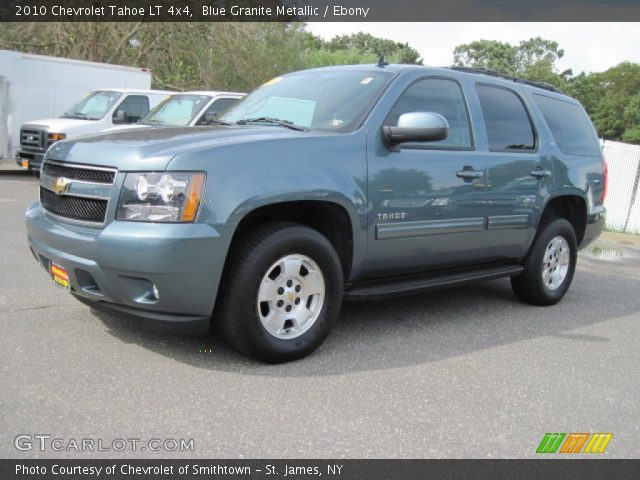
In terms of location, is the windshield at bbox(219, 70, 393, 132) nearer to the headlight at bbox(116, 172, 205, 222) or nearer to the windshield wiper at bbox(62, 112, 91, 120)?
the headlight at bbox(116, 172, 205, 222)

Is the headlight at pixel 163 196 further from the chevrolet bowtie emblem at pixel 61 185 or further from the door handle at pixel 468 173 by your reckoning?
the door handle at pixel 468 173

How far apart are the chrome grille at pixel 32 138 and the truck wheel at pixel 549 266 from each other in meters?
10.1

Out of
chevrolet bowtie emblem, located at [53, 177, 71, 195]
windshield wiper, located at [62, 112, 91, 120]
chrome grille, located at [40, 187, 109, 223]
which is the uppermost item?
windshield wiper, located at [62, 112, 91, 120]

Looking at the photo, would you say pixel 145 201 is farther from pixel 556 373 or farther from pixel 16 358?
pixel 556 373

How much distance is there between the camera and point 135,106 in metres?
13.7

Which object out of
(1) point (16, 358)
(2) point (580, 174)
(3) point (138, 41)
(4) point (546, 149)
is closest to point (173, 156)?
(1) point (16, 358)

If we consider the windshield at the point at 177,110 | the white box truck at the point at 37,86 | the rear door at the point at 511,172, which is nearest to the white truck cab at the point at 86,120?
the windshield at the point at 177,110

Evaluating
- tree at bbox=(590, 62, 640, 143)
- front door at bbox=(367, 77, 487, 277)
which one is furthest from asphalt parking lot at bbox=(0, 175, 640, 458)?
tree at bbox=(590, 62, 640, 143)

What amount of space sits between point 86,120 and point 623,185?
36.3 feet

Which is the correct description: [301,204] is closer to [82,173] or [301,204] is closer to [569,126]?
[82,173]

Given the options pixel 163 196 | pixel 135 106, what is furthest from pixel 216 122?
pixel 135 106

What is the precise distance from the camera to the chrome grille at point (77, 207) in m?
3.63

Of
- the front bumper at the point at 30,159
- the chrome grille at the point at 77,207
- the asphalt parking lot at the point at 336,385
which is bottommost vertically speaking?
the asphalt parking lot at the point at 336,385

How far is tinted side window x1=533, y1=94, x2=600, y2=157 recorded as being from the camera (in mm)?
5930
